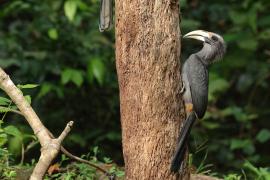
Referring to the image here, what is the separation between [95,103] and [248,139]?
1.59m

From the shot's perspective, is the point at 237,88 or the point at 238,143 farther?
the point at 237,88

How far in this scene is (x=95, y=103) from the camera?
716cm

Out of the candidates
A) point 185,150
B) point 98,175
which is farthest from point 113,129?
point 185,150

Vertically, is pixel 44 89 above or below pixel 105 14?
below

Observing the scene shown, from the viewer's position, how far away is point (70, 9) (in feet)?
19.8

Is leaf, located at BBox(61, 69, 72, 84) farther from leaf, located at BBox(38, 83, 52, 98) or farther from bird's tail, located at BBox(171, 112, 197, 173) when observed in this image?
bird's tail, located at BBox(171, 112, 197, 173)

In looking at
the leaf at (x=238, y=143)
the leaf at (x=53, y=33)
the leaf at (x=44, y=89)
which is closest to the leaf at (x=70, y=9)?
the leaf at (x=53, y=33)

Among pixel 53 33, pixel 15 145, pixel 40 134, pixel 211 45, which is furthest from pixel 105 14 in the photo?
pixel 53 33

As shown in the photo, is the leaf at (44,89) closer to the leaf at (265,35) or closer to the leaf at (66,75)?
the leaf at (66,75)

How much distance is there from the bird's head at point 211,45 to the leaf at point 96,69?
2.50 metres

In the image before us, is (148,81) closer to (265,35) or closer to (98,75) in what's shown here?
(98,75)

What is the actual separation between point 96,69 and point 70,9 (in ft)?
1.96

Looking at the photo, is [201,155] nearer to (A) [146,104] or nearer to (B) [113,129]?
(B) [113,129]

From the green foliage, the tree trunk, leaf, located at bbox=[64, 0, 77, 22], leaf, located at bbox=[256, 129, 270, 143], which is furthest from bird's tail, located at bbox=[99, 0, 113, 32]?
leaf, located at bbox=[256, 129, 270, 143]
